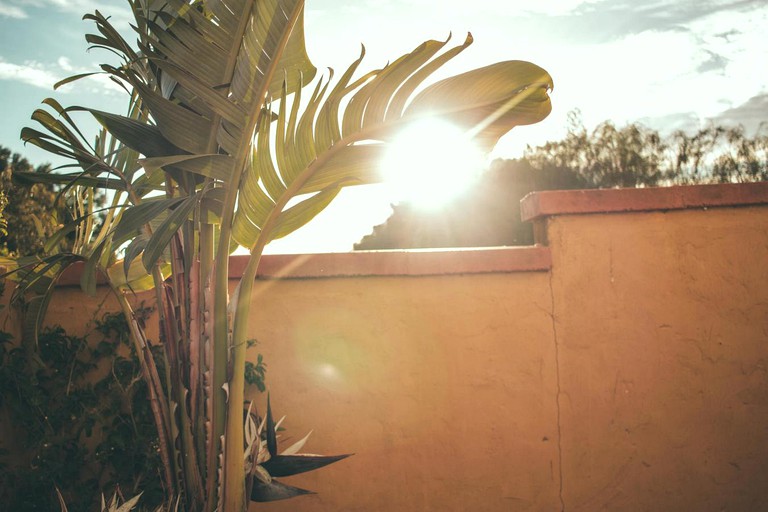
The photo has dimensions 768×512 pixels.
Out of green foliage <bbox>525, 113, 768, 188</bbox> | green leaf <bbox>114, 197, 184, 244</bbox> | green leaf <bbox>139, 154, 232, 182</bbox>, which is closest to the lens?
green leaf <bbox>114, 197, 184, 244</bbox>

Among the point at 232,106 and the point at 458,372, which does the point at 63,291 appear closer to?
the point at 232,106

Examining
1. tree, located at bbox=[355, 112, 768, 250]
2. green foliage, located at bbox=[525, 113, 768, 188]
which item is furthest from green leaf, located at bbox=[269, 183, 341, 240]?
tree, located at bbox=[355, 112, 768, 250]

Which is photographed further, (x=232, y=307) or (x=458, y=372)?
(x=458, y=372)

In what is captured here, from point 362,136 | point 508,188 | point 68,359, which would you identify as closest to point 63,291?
point 68,359

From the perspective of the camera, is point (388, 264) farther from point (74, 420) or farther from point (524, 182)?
point (524, 182)

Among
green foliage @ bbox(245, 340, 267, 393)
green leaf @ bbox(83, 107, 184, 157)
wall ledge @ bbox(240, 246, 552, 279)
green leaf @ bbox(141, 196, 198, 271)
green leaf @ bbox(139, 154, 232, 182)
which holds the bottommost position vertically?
green foliage @ bbox(245, 340, 267, 393)

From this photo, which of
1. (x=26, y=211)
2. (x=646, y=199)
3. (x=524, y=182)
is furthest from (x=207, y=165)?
(x=524, y=182)

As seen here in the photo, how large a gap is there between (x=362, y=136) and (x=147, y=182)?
103 cm

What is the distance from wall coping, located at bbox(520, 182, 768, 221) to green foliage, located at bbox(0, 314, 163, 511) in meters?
2.37

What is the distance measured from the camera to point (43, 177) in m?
2.37

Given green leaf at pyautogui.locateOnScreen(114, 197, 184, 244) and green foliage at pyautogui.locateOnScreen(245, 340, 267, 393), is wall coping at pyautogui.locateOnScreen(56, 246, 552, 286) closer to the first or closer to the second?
green foliage at pyautogui.locateOnScreen(245, 340, 267, 393)

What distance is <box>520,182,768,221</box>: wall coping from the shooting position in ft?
10.6

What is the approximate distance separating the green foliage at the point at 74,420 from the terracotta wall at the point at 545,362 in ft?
0.70

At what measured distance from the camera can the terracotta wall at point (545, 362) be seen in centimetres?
312
